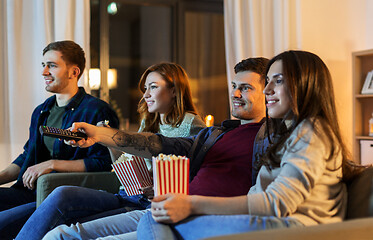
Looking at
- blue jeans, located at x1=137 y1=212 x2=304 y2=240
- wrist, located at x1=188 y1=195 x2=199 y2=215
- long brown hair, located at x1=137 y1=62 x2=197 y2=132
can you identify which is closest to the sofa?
blue jeans, located at x1=137 y1=212 x2=304 y2=240

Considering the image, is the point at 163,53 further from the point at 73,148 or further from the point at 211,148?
the point at 211,148

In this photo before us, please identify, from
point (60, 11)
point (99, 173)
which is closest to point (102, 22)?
point (60, 11)

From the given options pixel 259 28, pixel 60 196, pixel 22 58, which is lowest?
pixel 60 196

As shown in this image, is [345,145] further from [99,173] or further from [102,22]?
[102,22]

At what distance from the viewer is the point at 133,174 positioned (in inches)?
75.9

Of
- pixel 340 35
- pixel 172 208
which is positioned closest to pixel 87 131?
pixel 172 208

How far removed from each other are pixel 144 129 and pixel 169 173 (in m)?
1.08

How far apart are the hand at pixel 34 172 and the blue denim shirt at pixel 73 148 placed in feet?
0.49

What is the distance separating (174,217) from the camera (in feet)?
3.93

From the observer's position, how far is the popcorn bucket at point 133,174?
1.92m

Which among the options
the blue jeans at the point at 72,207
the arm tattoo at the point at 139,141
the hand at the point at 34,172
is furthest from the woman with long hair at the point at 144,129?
the hand at the point at 34,172

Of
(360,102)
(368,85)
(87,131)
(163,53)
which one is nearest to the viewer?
(87,131)

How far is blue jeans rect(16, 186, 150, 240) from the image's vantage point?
5.83 feet

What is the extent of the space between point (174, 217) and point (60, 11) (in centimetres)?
269
